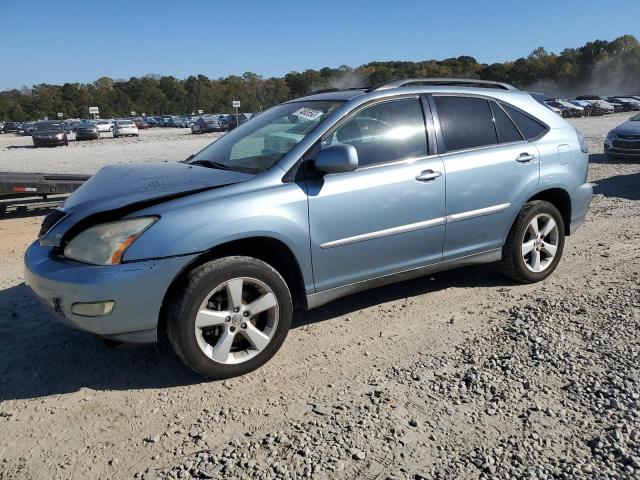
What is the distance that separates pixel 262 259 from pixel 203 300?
1.86ft

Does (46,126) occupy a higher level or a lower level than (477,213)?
higher

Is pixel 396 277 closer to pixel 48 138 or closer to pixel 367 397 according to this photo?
pixel 367 397

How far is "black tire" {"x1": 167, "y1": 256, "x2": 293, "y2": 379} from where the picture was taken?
3.06m

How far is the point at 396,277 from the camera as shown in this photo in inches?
155

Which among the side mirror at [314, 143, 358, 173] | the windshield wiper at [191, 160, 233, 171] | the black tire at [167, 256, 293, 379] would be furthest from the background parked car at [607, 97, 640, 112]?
the black tire at [167, 256, 293, 379]

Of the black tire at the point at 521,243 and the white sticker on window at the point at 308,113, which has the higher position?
the white sticker on window at the point at 308,113

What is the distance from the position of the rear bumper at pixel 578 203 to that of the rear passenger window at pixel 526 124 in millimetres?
650

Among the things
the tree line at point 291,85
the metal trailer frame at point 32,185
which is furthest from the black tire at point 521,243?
the tree line at point 291,85

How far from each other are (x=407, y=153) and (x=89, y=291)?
7.71ft

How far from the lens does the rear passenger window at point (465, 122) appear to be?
4.18m

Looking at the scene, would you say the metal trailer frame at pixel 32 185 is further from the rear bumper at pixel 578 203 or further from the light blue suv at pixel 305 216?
the rear bumper at pixel 578 203

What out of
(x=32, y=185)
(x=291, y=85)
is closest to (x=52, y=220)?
(x=32, y=185)

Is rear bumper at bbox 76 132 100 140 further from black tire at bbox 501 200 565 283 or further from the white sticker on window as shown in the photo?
black tire at bbox 501 200 565 283

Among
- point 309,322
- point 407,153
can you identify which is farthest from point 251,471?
point 407,153
